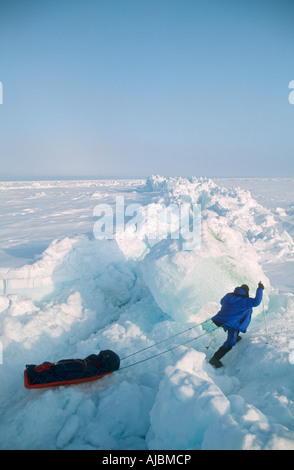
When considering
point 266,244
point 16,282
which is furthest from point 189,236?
point 266,244

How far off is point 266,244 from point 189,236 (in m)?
5.84


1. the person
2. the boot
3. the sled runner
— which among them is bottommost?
the boot

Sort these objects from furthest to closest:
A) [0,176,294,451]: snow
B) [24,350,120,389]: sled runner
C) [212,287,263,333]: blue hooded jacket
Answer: [212,287,263,333]: blue hooded jacket, [24,350,120,389]: sled runner, [0,176,294,451]: snow

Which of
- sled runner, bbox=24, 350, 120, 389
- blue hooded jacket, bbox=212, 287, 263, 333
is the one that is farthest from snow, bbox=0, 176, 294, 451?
blue hooded jacket, bbox=212, 287, 263, 333

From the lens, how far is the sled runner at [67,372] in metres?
2.09

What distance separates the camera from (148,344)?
114 inches

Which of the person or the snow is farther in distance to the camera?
the person

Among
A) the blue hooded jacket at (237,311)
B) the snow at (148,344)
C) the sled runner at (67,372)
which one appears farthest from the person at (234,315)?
the sled runner at (67,372)

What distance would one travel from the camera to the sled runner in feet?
6.87

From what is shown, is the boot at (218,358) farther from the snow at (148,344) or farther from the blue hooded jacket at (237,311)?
the blue hooded jacket at (237,311)

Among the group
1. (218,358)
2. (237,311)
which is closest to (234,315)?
(237,311)

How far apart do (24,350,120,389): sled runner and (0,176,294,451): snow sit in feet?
0.29

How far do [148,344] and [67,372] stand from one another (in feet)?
3.65

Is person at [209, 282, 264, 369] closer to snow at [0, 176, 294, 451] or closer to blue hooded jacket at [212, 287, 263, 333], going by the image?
blue hooded jacket at [212, 287, 263, 333]
